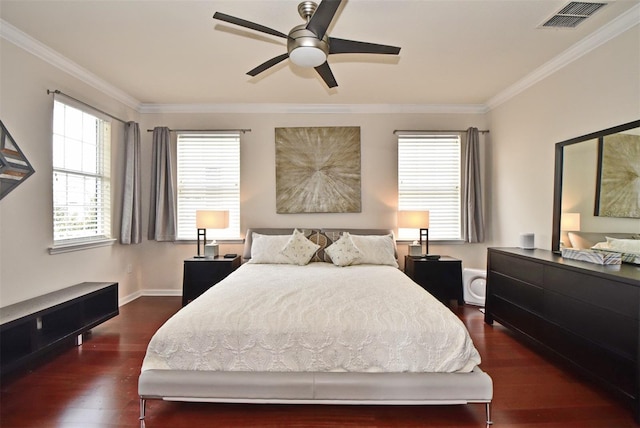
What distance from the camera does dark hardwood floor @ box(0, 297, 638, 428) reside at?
1.91 meters

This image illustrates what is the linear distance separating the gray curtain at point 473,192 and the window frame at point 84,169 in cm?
470

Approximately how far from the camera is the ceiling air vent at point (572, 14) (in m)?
2.39

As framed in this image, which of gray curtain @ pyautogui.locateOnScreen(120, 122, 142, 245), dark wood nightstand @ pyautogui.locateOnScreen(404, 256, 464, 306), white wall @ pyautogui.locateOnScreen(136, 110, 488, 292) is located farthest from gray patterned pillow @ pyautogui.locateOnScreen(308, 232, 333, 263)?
gray curtain @ pyautogui.locateOnScreen(120, 122, 142, 245)

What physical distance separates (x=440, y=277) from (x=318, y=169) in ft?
7.17

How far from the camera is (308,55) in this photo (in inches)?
84.0

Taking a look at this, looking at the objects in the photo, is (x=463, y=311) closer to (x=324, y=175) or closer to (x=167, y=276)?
(x=324, y=175)

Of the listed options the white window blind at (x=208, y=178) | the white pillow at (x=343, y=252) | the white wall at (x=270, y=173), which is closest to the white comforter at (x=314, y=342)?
the white pillow at (x=343, y=252)

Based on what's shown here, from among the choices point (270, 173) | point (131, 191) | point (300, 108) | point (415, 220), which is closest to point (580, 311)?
point (415, 220)

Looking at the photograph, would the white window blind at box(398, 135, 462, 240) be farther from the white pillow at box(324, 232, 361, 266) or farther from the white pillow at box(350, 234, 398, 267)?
the white pillow at box(324, 232, 361, 266)

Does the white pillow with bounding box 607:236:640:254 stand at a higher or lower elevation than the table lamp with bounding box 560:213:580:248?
lower

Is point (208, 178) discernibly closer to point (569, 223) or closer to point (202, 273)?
point (202, 273)

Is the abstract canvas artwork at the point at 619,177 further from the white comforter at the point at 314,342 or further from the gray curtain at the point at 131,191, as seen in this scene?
the gray curtain at the point at 131,191

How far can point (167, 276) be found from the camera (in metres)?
4.65

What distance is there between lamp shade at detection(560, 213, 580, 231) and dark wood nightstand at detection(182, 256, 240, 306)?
12.1 feet
